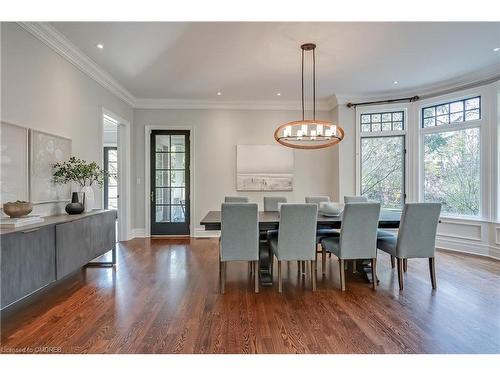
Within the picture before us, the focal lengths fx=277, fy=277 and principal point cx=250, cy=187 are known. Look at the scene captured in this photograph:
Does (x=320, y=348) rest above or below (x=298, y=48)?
below

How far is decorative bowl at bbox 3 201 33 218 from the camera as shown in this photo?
2.40 meters

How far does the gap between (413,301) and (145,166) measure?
5173mm

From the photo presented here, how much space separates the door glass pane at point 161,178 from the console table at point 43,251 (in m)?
2.53

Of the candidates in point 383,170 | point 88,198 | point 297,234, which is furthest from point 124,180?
point 383,170

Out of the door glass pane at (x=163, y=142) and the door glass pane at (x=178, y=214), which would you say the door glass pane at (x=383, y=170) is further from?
the door glass pane at (x=163, y=142)

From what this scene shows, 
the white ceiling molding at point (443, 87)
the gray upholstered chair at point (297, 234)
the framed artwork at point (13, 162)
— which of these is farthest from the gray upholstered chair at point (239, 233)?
the white ceiling molding at point (443, 87)

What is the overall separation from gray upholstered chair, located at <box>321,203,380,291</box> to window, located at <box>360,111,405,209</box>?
2.79m

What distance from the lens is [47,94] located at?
3.17 metres

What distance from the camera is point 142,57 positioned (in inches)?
150

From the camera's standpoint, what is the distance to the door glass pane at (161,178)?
19.4 ft

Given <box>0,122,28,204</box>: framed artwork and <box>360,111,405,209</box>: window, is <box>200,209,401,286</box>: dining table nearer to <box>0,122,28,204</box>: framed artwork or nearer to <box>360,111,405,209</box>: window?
<box>0,122,28,204</box>: framed artwork

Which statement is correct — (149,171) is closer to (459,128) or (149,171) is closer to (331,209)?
(331,209)

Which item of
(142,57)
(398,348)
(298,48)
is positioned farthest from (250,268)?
(142,57)
